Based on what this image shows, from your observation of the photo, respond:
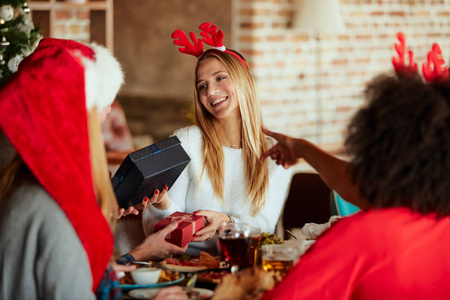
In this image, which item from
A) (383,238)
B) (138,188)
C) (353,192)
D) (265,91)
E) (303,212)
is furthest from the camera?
(265,91)

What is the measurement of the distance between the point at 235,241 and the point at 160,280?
0.23 meters

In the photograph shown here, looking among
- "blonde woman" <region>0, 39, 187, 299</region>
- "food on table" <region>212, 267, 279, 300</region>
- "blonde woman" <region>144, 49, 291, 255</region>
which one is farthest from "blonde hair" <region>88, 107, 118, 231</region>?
"blonde woman" <region>144, 49, 291, 255</region>

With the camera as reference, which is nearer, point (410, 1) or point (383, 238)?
point (383, 238)

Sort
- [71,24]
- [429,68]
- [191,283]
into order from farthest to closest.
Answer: [71,24] → [191,283] → [429,68]

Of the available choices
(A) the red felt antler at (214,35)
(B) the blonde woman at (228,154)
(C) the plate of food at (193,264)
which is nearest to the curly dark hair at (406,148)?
(C) the plate of food at (193,264)

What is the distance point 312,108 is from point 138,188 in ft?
10.6

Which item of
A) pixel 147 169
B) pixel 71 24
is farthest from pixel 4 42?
pixel 147 169

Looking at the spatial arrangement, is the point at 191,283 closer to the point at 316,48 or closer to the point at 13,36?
the point at 13,36

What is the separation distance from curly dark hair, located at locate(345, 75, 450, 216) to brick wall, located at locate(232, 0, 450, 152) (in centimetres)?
339

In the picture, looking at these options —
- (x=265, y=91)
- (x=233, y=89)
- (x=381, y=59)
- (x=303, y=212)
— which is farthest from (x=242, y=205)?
(x=381, y=59)

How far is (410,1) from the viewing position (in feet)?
17.7

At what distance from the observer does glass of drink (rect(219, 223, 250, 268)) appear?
1717 mm

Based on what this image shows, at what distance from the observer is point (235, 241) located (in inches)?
67.6

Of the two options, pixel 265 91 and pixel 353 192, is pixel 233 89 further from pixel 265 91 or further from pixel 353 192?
pixel 265 91
